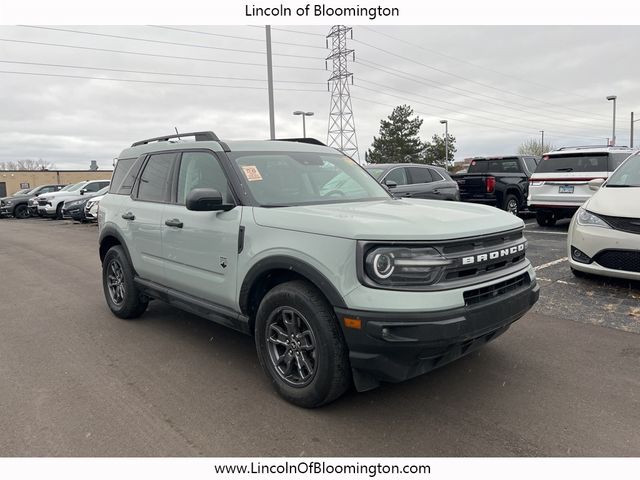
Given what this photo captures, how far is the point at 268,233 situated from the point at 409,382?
154 cm

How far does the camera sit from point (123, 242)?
5094 millimetres

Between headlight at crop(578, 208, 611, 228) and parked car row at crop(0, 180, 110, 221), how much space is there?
15.4 metres

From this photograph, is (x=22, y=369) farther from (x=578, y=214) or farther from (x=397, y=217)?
(x=578, y=214)

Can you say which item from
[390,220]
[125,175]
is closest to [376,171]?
[125,175]

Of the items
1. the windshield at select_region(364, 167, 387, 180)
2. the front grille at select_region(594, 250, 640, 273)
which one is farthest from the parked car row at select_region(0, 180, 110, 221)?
the front grille at select_region(594, 250, 640, 273)

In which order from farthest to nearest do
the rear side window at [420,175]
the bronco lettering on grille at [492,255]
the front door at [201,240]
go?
the rear side window at [420,175], the front door at [201,240], the bronco lettering on grille at [492,255]

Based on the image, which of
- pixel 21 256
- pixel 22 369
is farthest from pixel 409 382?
pixel 21 256

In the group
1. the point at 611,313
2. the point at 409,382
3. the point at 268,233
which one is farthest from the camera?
the point at 611,313

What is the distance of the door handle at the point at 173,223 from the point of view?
413cm

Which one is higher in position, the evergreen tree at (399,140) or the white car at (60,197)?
the evergreen tree at (399,140)

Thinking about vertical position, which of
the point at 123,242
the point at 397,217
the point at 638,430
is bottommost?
the point at 638,430

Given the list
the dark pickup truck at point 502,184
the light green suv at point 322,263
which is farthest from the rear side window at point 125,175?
the dark pickup truck at point 502,184

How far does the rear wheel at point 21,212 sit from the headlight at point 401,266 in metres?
28.4

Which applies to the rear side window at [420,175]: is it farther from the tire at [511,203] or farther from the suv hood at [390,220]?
the suv hood at [390,220]
